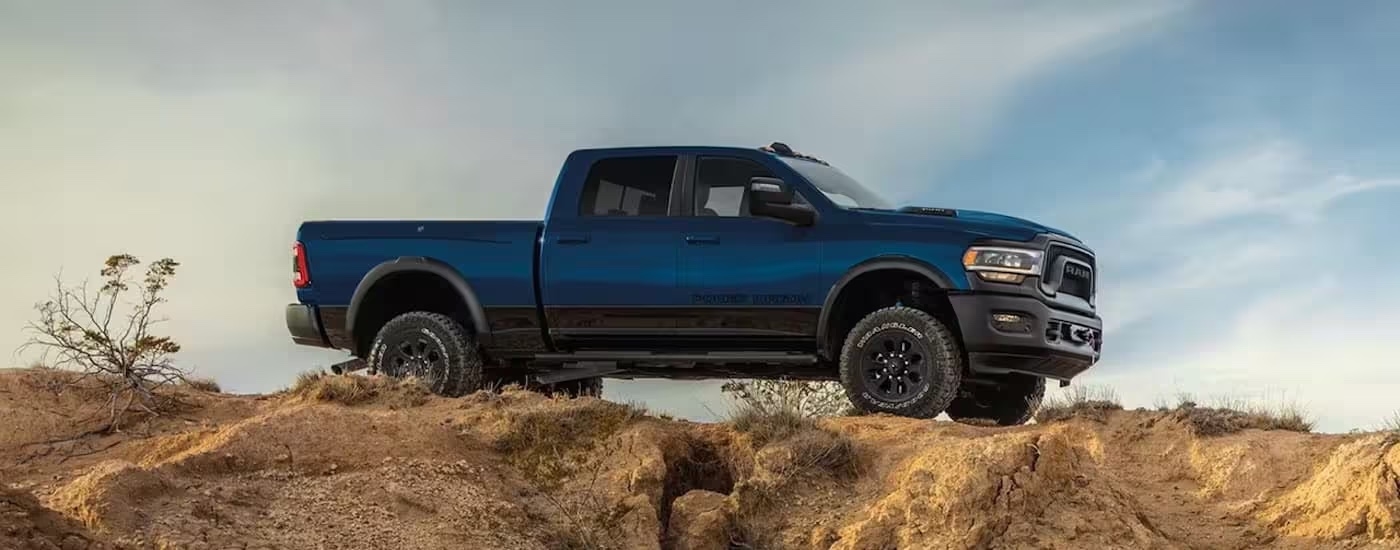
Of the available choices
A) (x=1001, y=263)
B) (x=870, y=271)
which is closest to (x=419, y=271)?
(x=870, y=271)

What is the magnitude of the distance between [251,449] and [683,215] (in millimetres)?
3737

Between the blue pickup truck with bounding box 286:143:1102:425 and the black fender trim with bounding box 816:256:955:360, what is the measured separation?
15 millimetres

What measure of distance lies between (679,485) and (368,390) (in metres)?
2.84

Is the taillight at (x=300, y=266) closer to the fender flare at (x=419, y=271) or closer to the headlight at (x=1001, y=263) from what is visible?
the fender flare at (x=419, y=271)

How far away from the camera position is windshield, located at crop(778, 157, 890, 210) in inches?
446

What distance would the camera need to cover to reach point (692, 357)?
11.2 meters

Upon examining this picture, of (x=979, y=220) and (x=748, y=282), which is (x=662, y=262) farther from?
(x=979, y=220)

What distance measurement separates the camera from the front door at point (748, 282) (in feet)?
35.9

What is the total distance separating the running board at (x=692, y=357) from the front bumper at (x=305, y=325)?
207 centimetres

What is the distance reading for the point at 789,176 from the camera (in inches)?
443

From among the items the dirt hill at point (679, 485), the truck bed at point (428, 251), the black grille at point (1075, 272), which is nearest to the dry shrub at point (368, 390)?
the dirt hill at point (679, 485)

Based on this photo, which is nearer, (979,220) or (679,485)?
(679,485)

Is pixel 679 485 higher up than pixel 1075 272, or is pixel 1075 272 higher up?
pixel 1075 272

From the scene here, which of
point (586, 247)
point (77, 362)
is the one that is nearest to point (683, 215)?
point (586, 247)
